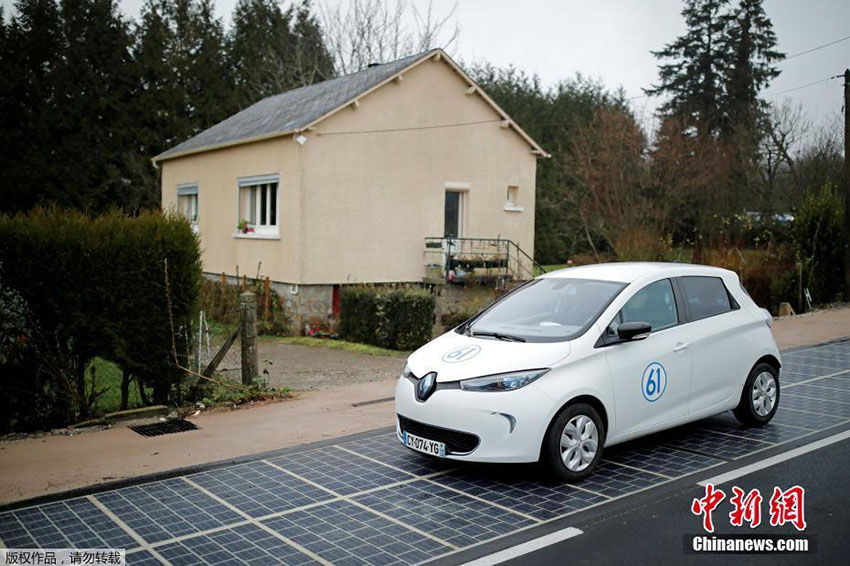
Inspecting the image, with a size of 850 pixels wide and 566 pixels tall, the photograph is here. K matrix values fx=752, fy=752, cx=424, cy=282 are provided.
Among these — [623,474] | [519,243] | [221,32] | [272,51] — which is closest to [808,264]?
[519,243]

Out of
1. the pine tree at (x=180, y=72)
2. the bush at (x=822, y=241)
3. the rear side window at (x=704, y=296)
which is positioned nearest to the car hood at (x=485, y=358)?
the rear side window at (x=704, y=296)

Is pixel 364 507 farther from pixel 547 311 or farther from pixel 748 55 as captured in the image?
pixel 748 55

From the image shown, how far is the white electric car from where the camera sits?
5.83 metres

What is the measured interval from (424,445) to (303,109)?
1601cm

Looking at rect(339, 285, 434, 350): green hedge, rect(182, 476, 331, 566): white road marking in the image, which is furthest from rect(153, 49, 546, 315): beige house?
rect(182, 476, 331, 566): white road marking

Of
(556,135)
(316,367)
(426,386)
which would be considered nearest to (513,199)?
(316,367)

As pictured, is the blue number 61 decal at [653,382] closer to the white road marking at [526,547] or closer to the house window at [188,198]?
the white road marking at [526,547]

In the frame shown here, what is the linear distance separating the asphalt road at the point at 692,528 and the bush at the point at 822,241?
17.1 metres

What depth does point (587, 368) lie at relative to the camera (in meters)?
6.10

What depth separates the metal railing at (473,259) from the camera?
2009 centimetres

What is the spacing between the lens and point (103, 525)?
5.23m

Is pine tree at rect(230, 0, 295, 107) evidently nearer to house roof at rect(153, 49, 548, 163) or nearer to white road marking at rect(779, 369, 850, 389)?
house roof at rect(153, 49, 548, 163)

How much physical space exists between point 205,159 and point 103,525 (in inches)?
766

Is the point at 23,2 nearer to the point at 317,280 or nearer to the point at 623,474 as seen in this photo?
the point at 317,280
